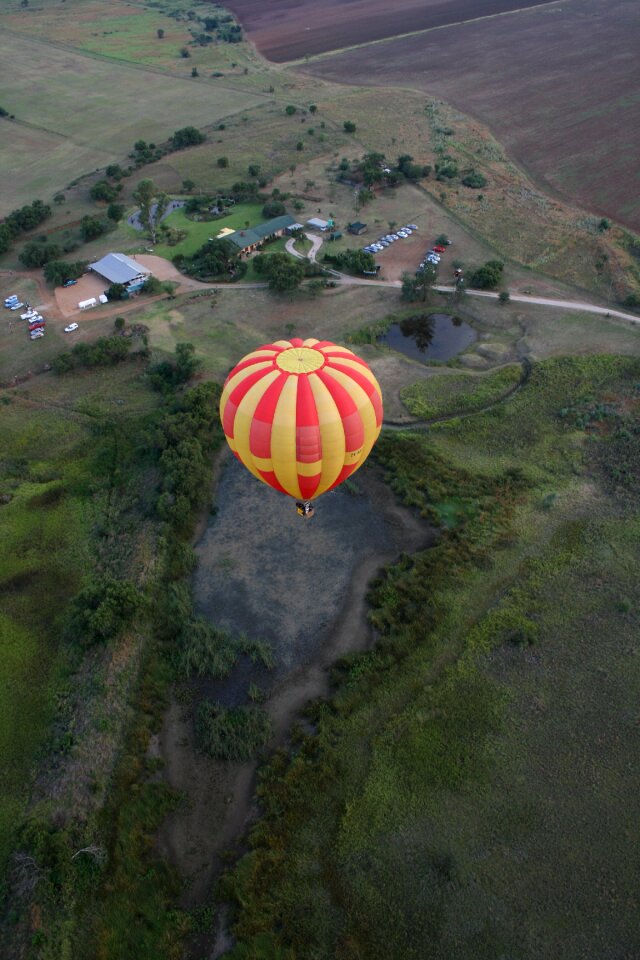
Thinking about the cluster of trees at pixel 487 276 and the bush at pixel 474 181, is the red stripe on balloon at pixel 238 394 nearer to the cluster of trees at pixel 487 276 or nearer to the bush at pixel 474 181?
the cluster of trees at pixel 487 276

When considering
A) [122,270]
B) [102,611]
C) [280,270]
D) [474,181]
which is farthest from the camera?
[474,181]

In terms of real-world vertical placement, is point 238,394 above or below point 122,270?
above

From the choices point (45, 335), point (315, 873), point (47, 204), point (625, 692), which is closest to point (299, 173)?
point (47, 204)

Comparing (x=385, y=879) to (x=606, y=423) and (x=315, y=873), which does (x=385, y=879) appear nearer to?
(x=315, y=873)

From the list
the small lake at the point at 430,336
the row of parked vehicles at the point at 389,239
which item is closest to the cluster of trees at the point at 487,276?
the small lake at the point at 430,336

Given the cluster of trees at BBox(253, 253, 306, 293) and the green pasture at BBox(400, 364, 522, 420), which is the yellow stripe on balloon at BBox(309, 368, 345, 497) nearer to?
the green pasture at BBox(400, 364, 522, 420)

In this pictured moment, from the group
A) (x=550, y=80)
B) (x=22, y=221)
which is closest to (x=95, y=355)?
(x=22, y=221)

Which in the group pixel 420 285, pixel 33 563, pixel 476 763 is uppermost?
pixel 420 285

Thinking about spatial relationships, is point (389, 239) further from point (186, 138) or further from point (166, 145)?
point (166, 145)

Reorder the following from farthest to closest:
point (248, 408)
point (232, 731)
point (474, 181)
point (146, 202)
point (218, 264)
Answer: point (474, 181) < point (146, 202) < point (218, 264) < point (248, 408) < point (232, 731)
